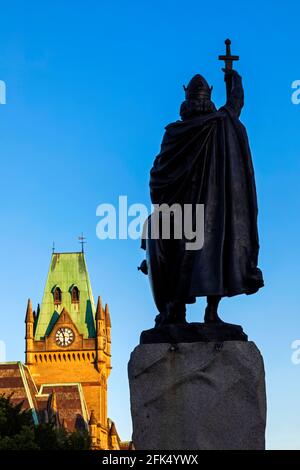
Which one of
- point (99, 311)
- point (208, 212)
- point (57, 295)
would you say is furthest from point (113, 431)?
point (208, 212)

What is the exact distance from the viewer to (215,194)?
33.9 feet

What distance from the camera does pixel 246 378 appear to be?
9766 millimetres

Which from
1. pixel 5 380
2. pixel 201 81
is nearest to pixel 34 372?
pixel 5 380

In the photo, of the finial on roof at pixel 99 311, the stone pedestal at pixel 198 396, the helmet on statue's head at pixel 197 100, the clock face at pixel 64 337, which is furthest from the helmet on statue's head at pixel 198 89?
the finial on roof at pixel 99 311

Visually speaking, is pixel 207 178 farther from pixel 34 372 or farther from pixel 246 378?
pixel 34 372

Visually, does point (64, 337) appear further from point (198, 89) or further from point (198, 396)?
point (198, 396)

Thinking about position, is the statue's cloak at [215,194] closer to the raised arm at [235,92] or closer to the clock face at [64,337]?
the raised arm at [235,92]

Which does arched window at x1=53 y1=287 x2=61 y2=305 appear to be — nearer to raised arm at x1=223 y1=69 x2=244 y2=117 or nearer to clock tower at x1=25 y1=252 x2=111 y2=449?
clock tower at x1=25 y1=252 x2=111 y2=449

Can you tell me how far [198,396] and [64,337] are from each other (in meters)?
133

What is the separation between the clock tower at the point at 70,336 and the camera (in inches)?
5610

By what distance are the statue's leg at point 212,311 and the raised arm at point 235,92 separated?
5.84ft

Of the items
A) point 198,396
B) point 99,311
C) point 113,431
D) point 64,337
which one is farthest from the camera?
point 113,431

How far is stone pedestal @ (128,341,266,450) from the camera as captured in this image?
31.8ft
